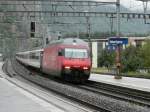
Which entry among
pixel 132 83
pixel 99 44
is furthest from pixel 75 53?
pixel 99 44

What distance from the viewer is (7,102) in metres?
21.2

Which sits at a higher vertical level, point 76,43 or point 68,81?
point 76,43

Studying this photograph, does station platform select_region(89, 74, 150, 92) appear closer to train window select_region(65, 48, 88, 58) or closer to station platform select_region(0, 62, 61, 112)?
train window select_region(65, 48, 88, 58)

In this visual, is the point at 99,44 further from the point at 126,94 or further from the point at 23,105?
the point at 23,105

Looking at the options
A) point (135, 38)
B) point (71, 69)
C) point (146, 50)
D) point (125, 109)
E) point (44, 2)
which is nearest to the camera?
point (125, 109)

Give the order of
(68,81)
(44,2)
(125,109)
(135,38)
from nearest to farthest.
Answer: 1. (125,109)
2. (68,81)
3. (44,2)
4. (135,38)

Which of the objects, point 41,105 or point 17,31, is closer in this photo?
point 41,105

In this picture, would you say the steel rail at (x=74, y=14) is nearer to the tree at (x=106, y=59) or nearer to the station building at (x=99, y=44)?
the tree at (x=106, y=59)

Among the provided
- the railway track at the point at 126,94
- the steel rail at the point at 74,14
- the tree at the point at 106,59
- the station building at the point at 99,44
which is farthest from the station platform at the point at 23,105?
the station building at the point at 99,44

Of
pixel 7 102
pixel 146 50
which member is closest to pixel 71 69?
pixel 7 102

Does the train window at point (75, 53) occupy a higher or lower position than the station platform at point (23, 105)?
higher

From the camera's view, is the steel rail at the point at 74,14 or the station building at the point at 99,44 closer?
the steel rail at the point at 74,14

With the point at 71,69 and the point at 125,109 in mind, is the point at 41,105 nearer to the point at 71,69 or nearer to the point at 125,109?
the point at 125,109

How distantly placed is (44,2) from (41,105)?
37.9 metres
